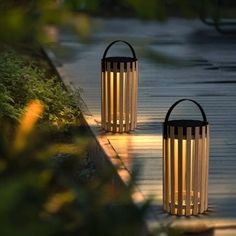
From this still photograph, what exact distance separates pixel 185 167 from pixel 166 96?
6268 millimetres

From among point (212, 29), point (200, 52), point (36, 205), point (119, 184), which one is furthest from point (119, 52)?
point (36, 205)

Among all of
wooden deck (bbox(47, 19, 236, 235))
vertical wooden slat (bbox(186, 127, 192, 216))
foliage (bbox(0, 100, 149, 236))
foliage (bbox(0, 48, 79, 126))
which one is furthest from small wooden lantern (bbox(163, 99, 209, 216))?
foliage (bbox(0, 48, 79, 126))

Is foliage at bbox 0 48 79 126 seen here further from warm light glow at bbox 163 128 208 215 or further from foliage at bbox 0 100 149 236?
foliage at bbox 0 100 149 236

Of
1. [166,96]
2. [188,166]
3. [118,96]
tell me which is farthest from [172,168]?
[166,96]

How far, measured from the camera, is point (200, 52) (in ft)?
60.5

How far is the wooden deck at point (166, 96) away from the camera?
17.7 feet

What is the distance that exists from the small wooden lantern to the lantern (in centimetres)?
304

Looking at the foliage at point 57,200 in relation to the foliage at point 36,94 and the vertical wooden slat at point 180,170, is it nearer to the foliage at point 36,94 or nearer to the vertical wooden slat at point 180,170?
the vertical wooden slat at point 180,170

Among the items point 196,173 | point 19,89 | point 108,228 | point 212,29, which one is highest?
point 108,228

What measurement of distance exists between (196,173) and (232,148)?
8.31 ft

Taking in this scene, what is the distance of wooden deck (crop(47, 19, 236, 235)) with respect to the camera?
5410 mm

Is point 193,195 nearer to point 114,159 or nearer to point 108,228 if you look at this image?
point 114,159

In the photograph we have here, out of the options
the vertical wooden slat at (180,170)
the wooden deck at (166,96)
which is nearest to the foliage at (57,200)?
the wooden deck at (166,96)

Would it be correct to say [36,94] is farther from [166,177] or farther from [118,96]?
[166,177]
